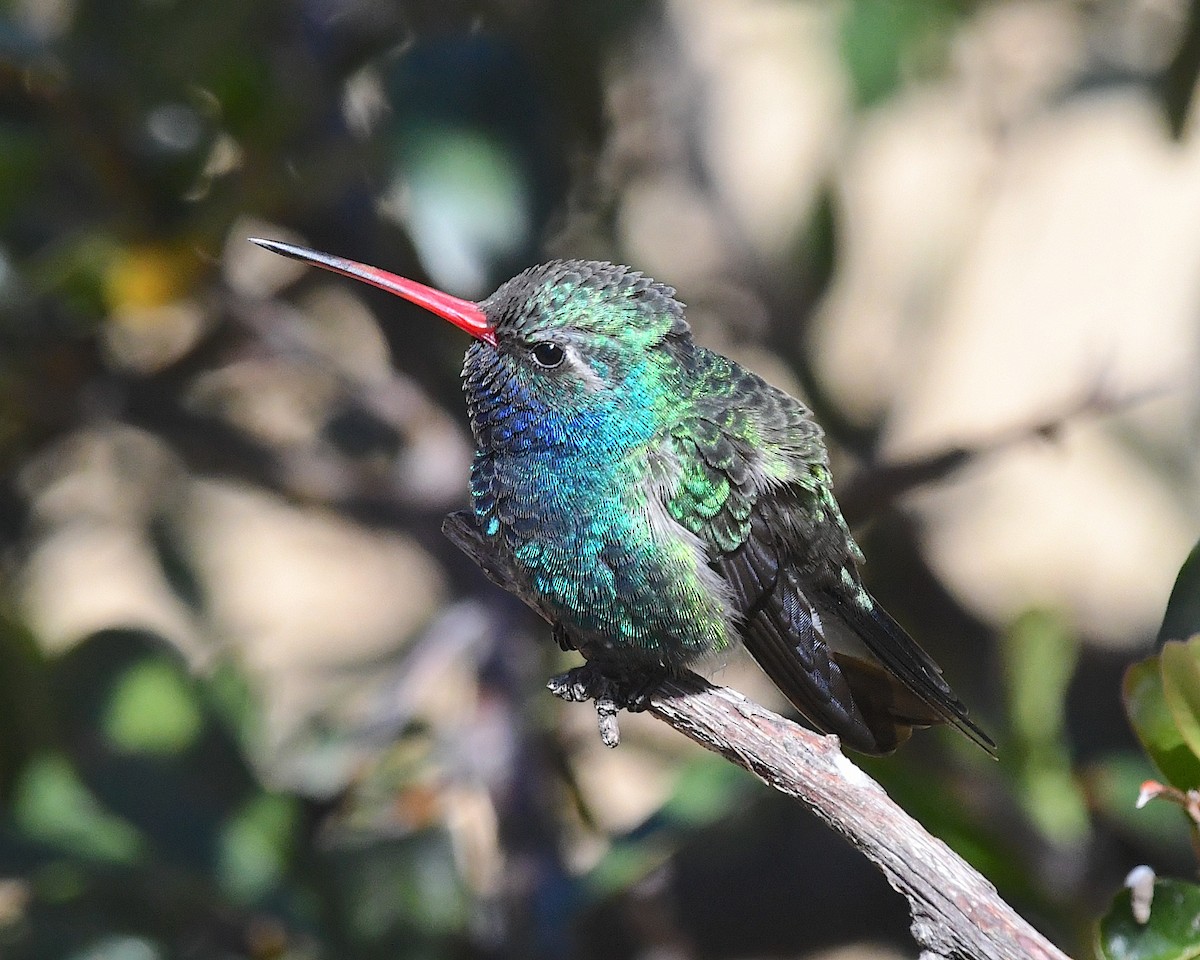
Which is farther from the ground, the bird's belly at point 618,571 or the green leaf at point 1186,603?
the green leaf at point 1186,603

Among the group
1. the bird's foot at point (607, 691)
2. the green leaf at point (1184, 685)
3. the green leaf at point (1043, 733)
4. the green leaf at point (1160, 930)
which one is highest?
the green leaf at point (1184, 685)

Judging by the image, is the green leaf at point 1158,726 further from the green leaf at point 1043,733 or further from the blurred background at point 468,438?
the green leaf at point 1043,733

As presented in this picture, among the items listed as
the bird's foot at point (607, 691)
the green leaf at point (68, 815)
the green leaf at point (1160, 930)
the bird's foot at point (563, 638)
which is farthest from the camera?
the green leaf at point (68, 815)

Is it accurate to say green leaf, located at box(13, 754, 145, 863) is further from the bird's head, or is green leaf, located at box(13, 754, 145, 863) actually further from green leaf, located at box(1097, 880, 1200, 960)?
green leaf, located at box(1097, 880, 1200, 960)

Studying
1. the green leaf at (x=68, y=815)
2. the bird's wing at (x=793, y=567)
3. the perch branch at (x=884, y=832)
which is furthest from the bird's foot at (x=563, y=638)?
the green leaf at (x=68, y=815)

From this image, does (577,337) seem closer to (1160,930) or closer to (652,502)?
(652,502)

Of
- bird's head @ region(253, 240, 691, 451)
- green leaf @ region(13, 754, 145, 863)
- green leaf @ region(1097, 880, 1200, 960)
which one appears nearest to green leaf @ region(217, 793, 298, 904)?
green leaf @ region(13, 754, 145, 863)
